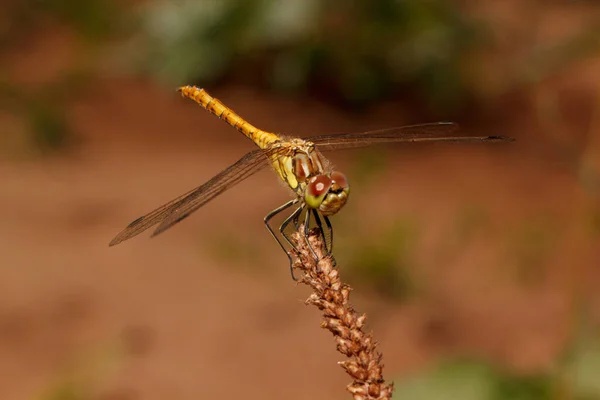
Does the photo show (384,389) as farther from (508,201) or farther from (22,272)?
(508,201)

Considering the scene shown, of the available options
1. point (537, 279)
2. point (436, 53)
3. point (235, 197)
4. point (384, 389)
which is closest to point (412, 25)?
point (436, 53)

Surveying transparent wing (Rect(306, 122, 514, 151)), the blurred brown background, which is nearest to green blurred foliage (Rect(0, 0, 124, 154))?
the blurred brown background

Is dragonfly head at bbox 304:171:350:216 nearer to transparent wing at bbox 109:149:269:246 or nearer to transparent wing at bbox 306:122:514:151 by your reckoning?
transparent wing at bbox 109:149:269:246

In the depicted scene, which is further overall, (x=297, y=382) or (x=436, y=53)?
(x=436, y=53)

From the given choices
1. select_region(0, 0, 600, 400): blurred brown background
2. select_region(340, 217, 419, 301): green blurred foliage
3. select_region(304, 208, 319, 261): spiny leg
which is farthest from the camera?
select_region(340, 217, 419, 301): green blurred foliage

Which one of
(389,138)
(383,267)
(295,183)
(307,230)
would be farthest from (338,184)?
(383,267)

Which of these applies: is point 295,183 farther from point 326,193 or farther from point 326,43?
point 326,43

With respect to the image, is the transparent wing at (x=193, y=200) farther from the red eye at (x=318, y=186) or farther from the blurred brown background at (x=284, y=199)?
the blurred brown background at (x=284, y=199)
